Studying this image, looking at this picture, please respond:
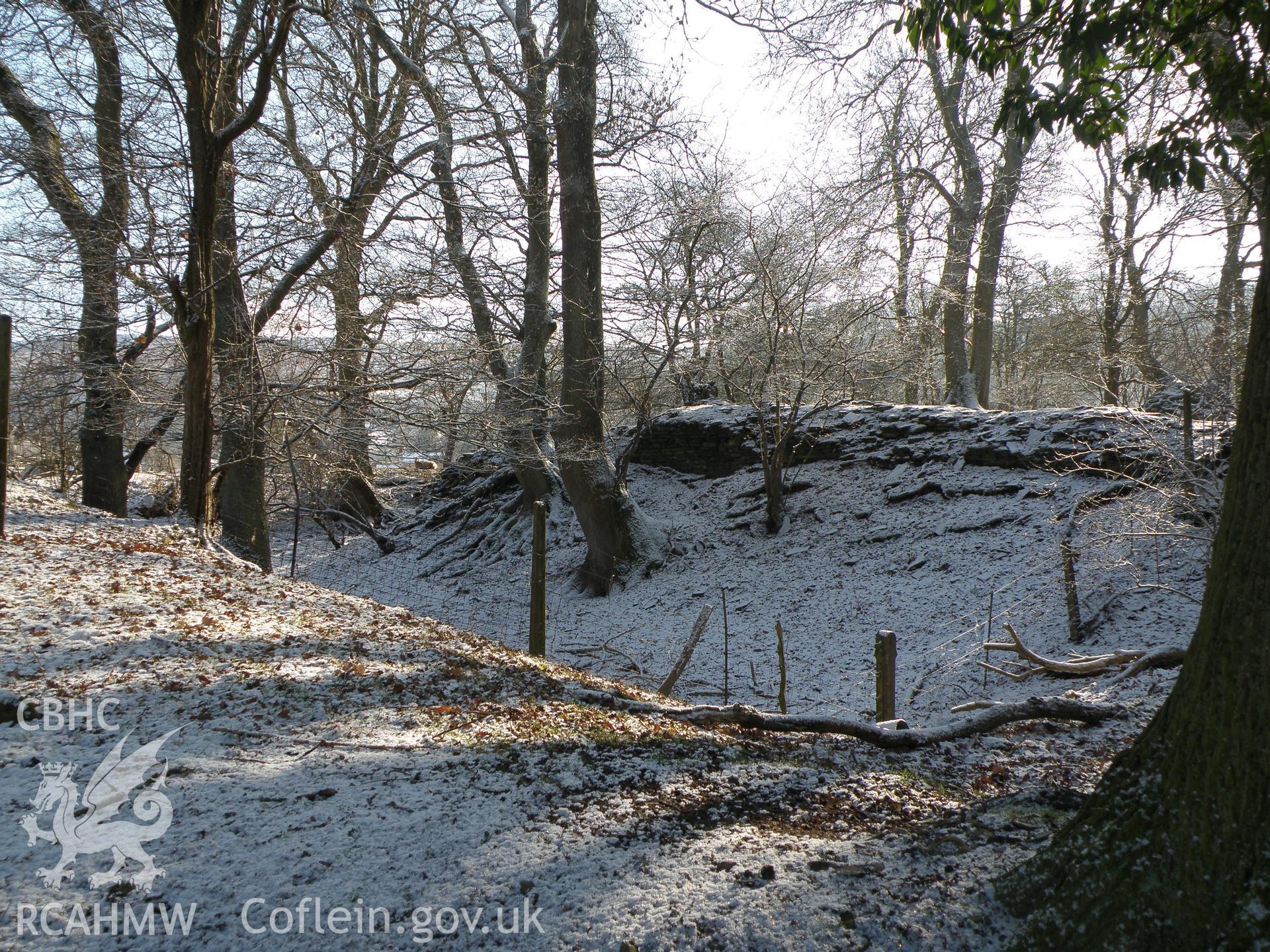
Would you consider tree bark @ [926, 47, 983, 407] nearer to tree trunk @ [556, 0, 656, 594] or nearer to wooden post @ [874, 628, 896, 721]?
tree trunk @ [556, 0, 656, 594]

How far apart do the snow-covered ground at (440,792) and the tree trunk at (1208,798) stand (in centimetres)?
31

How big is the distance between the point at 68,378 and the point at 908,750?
1212 cm

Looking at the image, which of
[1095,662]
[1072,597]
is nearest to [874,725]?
[1095,662]

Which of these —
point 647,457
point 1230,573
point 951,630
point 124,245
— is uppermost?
point 124,245

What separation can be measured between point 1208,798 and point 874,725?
2.24 metres

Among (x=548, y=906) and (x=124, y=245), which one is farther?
(x=124, y=245)

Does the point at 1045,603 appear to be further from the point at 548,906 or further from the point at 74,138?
the point at 74,138

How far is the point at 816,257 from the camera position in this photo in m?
12.7

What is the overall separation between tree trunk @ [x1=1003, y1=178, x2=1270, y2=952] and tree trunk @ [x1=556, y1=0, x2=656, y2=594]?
33.8 feet

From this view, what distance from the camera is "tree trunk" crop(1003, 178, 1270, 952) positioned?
190 centimetres

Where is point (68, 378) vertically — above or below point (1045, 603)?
above

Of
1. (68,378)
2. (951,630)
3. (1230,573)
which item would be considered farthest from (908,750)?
(68,378)

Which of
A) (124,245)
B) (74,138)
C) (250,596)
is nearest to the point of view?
(250,596)

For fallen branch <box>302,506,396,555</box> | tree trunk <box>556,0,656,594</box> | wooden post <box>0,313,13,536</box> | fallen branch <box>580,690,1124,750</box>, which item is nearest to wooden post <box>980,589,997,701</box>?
fallen branch <box>580,690,1124,750</box>
